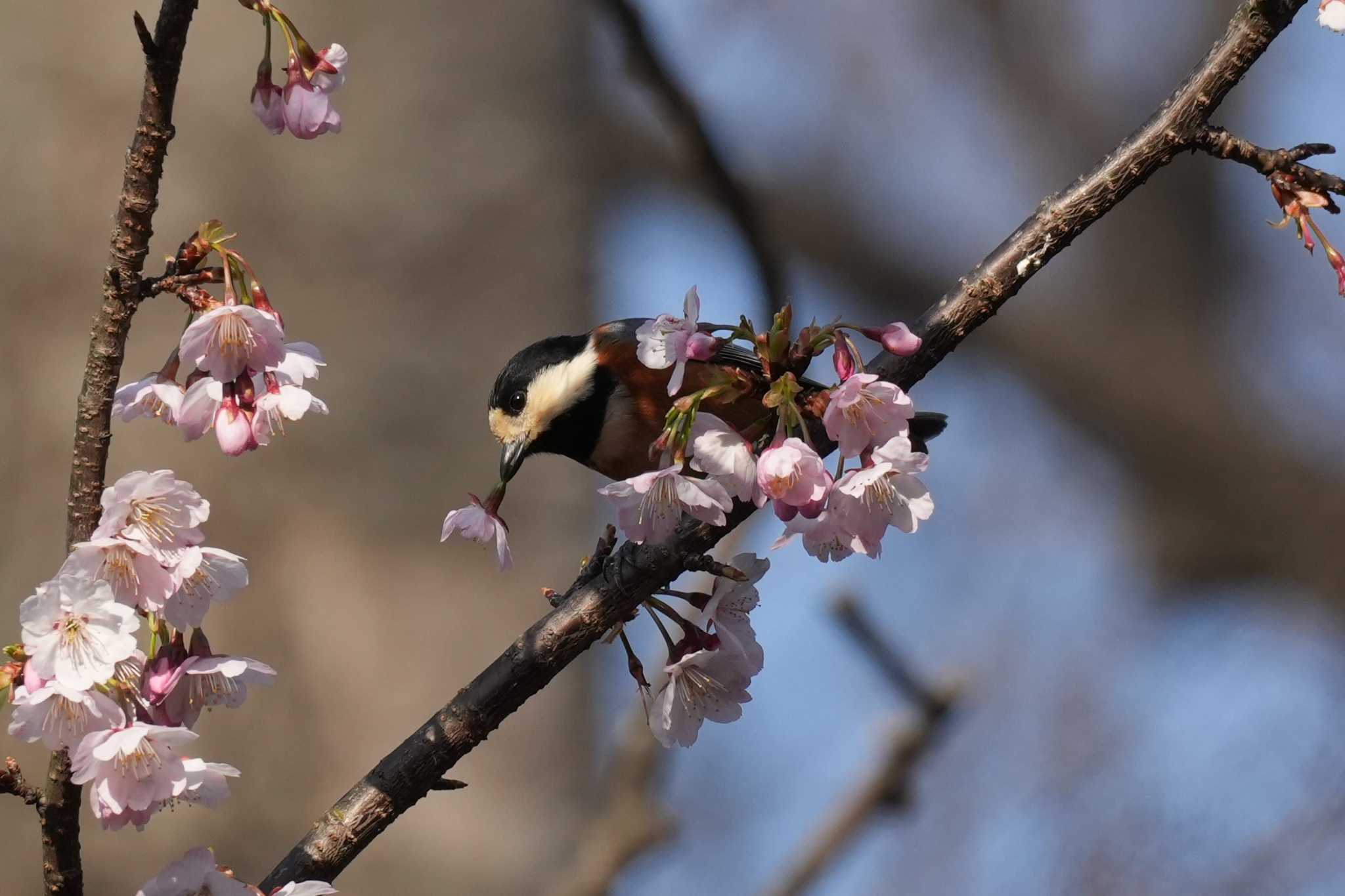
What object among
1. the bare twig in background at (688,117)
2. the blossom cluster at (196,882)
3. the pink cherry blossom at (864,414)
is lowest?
the pink cherry blossom at (864,414)

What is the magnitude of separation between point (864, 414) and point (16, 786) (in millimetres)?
849

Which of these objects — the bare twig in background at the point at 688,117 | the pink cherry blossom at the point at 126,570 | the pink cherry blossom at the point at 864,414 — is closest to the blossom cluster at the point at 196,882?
the pink cherry blossom at the point at 126,570

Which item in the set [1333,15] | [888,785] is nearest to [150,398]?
[1333,15]

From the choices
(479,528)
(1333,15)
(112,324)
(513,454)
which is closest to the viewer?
(112,324)

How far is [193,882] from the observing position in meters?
1.19

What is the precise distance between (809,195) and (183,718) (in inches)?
134

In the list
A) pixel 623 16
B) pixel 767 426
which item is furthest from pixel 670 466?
pixel 623 16

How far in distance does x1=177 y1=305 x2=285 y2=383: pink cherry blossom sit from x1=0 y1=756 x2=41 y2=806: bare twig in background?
0.41 meters

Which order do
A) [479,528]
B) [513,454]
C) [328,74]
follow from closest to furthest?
1. [328,74]
2. [479,528]
3. [513,454]

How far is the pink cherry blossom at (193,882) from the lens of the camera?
3.89ft

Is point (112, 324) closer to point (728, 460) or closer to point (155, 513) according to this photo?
point (155, 513)

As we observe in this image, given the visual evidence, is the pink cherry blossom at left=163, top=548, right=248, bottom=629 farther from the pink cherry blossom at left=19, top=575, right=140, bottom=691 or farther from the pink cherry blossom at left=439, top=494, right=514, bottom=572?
the pink cherry blossom at left=439, top=494, right=514, bottom=572

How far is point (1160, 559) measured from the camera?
4.50 meters

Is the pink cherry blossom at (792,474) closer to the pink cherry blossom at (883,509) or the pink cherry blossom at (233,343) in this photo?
the pink cherry blossom at (883,509)
